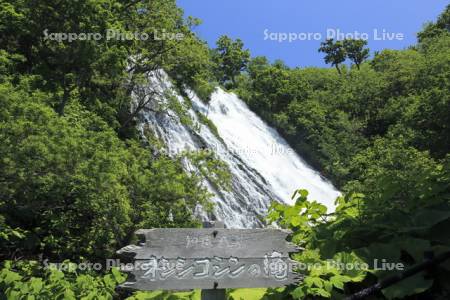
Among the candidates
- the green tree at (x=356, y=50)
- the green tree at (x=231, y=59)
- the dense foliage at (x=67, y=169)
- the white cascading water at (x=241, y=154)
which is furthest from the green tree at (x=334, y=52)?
the dense foliage at (x=67, y=169)

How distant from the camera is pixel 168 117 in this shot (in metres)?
16.2

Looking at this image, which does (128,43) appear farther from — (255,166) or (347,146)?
(347,146)

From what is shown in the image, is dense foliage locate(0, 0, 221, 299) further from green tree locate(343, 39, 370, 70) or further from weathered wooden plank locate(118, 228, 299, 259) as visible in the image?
green tree locate(343, 39, 370, 70)

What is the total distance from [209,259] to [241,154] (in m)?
16.1

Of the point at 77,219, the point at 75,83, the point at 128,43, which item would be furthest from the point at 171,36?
the point at 77,219

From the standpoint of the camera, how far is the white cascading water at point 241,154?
15.0m

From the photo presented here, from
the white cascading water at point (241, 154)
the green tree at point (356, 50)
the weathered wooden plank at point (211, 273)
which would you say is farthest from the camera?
the green tree at point (356, 50)

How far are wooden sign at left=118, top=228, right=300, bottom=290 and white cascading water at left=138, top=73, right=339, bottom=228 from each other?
323 inches

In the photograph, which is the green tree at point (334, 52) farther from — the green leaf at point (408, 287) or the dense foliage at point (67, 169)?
the green leaf at point (408, 287)

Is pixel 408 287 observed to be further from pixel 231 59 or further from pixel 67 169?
pixel 231 59

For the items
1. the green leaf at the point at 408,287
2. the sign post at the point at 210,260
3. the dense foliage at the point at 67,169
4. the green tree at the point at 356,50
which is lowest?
the green leaf at the point at 408,287

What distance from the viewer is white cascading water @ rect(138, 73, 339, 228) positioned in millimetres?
15008

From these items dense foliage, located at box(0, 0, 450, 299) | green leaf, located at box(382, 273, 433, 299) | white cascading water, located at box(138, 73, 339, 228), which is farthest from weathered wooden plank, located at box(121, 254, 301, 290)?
white cascading water, located at box(138, 73, 339, 228)

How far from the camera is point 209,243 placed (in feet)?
9.05
